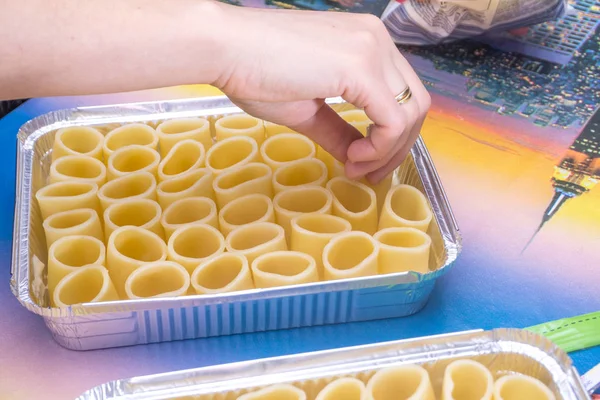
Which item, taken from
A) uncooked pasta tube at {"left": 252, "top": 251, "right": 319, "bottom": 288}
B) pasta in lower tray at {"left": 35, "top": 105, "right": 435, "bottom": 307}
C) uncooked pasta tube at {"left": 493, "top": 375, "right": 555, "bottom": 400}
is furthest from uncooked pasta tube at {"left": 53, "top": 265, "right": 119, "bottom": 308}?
uncooked pasta tube at {"left": 493, "top": 375, "right": 555, "bottom": 400}

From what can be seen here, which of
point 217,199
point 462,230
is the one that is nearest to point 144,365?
point 217,199

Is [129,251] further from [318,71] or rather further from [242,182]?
[318,71]

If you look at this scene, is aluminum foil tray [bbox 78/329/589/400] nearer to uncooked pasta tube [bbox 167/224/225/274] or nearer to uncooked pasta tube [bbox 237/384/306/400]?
uncooked pasta tube [bbox 237/384/306/400]

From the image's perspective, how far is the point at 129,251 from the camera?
1.25m

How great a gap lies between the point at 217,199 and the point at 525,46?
104cm

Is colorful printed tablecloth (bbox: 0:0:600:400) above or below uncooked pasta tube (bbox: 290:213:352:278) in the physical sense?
below

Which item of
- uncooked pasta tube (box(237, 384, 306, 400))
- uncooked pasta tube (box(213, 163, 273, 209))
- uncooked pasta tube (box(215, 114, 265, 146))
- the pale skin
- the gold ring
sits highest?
the pale skin

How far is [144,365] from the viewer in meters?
1.11

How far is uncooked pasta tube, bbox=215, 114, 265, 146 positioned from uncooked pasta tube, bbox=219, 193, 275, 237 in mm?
209

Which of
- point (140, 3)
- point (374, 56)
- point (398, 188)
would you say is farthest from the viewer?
point (398, 188)

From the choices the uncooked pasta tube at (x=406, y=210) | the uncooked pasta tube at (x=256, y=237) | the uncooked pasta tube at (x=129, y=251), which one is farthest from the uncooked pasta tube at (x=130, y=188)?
the uncooked pasta tube at (x=406, y=210)

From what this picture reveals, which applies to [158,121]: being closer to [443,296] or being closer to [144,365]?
[144,365]

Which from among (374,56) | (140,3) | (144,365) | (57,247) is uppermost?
(140,3)

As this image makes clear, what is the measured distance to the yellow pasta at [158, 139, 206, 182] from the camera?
1410 millimetres
